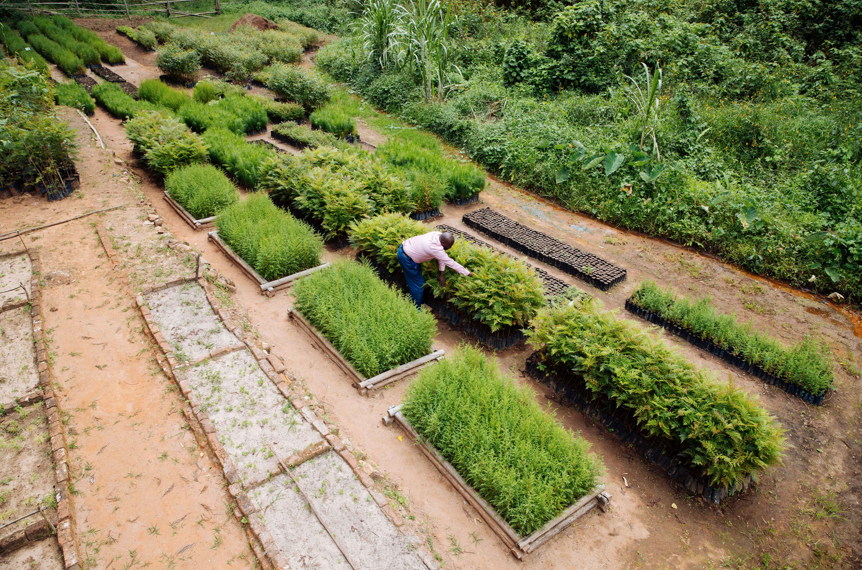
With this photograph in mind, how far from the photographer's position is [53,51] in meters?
18.7

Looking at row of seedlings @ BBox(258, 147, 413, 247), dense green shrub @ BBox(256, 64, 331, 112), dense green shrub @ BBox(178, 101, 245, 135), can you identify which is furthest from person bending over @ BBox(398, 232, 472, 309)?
dense green shrub @ BBox(256, 64, 331, 112)

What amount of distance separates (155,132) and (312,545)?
31.7ft

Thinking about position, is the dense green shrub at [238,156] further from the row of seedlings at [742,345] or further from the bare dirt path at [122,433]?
the row of seedlings at [742,345]

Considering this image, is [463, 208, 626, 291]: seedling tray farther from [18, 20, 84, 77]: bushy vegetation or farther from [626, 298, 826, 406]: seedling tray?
[18, 20, 84, 77]: bushy vegetation

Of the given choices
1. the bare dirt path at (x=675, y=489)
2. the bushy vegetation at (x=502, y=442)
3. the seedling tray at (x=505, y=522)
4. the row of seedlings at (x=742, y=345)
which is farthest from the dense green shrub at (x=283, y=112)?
the seedling tray at (x=505, y=522)

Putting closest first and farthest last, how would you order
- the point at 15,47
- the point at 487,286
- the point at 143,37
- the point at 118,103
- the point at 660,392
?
1. the point at 660,392
2. the point at 487,286
3. the point at 118,103
4. the point at 15,47
5. the point at 143,37

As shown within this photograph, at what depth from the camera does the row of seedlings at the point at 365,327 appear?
18.9 feet

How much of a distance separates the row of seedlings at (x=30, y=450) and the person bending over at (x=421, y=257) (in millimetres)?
4076

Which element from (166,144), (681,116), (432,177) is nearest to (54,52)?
(166,144)

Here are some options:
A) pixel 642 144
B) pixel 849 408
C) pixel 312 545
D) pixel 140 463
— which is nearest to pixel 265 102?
pixel 642 144

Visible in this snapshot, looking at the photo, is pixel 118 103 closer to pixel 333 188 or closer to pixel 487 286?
pixel 333 188

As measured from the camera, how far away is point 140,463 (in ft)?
15.3

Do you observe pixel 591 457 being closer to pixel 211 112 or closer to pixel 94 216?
pixel 94 216

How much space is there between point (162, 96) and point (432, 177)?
904cm
